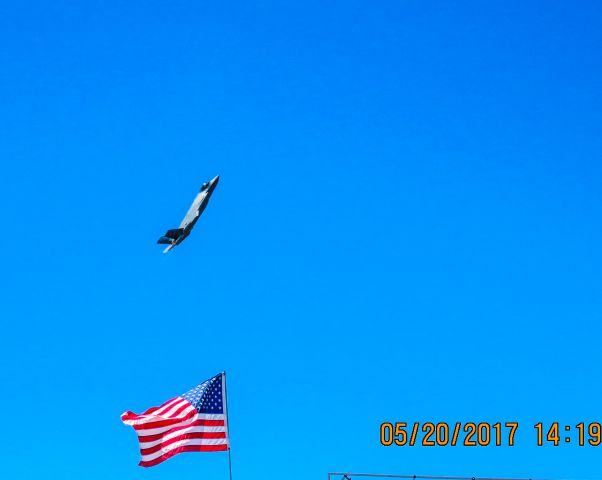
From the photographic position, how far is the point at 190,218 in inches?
1636

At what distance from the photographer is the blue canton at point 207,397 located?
3008 cm

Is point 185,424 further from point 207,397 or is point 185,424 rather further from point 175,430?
point 207,397

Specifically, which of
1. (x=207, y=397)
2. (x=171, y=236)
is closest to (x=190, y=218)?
(x=171, y=236)

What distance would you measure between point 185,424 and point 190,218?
47.1 ft

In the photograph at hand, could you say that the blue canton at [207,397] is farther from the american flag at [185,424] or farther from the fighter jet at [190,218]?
the fighter jet at [190,218]

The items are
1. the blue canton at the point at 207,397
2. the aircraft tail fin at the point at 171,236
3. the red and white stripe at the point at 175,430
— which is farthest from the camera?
the aircraft tail fin at the point at 171,236

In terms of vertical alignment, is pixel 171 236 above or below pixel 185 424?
above

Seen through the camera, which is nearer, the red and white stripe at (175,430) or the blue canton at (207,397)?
the red and white stripe at (175,430)

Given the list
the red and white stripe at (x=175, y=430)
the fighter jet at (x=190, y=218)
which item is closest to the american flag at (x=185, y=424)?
the red and white stripe at (x=175, y=430)

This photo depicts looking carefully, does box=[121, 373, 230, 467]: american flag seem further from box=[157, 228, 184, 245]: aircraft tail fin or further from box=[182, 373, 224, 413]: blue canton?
box=[157, 228, 184, 245]: aircraft tail fin

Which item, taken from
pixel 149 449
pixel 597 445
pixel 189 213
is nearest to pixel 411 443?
pixel 597 445

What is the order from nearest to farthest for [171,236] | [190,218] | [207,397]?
1. [207,397]
2. [171,236]
3. [190,218]

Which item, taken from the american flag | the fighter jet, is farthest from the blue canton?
the fighter jet

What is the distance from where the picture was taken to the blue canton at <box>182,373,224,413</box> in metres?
30.1
